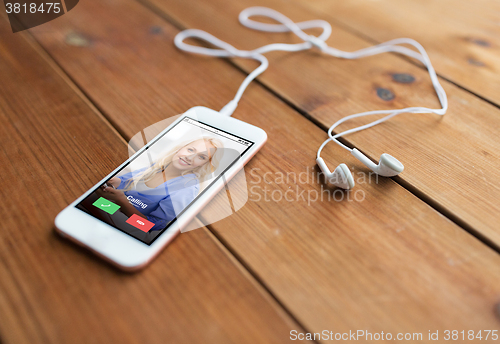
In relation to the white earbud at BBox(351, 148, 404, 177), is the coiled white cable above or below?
above

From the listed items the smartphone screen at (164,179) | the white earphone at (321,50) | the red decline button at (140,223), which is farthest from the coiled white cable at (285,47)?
the red decline button at (140,223)

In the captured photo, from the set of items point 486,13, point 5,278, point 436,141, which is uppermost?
point 486,13

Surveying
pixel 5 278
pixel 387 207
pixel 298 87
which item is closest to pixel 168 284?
pixel 5 278

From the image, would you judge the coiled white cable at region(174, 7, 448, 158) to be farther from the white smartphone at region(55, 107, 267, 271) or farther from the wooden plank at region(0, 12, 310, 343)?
the wooden plank at region(0, 12, 310, 343)

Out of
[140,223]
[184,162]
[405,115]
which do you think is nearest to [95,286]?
[140,223]

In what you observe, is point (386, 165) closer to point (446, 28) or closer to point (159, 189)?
point (159, 189)

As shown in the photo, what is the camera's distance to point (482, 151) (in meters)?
0.53

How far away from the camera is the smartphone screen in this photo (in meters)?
0.42

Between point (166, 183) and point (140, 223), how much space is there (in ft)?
0.23

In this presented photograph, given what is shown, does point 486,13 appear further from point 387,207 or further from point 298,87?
point 387,207

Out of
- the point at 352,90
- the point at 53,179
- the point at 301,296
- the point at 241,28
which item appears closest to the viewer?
the point at 301,296

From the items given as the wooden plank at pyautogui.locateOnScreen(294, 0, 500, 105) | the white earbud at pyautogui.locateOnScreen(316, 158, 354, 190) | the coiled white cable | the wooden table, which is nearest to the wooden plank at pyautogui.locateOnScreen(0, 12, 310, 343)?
the wooden table

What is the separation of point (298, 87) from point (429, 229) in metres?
0.35

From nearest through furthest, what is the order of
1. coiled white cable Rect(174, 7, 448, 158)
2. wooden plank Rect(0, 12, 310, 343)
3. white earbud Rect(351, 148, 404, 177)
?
1. wooden plank Rect(0, 12, 310, 343)
2. white earbud Rect(351, 148, 404, 177)
3. coiled white cable Rect(174, 7, 448, 158)
